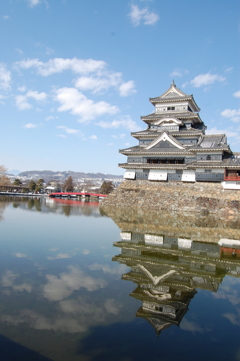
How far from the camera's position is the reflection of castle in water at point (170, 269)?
4478 mm

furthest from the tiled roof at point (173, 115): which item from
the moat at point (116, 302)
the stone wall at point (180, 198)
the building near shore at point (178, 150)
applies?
the moat at point (116, 302)

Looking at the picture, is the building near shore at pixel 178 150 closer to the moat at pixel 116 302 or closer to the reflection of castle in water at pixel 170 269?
the reflection of castle in water at pixel 170 269

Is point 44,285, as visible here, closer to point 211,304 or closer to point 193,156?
point 211,304

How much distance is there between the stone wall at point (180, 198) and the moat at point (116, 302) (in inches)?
538

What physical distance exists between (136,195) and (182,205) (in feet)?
19.4

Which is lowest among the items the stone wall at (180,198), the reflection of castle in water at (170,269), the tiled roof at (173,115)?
the reflection of castle in water at (170,269)

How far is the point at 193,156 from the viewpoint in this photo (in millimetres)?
26875

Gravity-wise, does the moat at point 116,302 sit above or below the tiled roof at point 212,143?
below

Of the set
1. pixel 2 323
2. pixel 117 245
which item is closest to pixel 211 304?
pixel 2 323

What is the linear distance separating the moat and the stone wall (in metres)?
13.7

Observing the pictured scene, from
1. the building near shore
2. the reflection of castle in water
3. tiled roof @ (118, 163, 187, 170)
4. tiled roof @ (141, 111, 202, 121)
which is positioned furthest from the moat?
tiled roof @ (141, 111, 202, 121)

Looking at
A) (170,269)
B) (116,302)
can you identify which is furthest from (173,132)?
(116,302)

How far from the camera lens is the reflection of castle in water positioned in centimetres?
448

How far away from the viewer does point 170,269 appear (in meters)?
6.64
